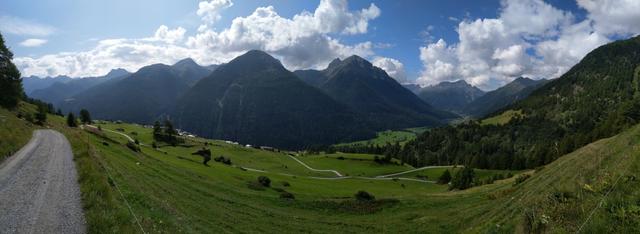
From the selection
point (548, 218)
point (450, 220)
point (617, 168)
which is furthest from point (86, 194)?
point (450, 220)

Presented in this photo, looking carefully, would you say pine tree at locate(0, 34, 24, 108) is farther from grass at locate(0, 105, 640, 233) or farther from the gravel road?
the gravel road

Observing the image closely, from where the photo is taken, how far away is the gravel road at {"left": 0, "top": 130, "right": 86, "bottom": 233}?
15573mm

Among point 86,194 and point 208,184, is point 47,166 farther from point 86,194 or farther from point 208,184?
point 208,184

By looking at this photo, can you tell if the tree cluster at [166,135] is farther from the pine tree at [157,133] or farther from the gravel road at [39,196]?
the gravel road at [39,196]

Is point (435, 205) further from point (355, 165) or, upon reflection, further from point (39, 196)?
point (355, 165)

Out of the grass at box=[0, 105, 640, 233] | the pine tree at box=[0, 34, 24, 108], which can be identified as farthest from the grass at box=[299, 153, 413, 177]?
the pine tree at box=[0, 34, 24, 108]

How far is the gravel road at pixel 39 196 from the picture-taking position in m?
15.6

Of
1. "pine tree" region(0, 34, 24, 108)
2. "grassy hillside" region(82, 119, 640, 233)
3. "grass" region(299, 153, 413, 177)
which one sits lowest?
"grass" region(299, 153, 413, 177)

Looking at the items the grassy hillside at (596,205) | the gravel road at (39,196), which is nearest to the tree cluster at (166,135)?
the gravel road at (39,196)

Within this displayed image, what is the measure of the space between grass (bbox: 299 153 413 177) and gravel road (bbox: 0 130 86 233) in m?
115

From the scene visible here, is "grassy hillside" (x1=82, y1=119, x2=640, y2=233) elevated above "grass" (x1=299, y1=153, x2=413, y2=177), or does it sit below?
above

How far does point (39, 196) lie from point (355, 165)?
144 meters

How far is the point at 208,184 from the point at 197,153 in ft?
222

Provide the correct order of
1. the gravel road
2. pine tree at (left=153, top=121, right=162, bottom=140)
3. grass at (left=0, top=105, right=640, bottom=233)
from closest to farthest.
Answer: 1. grass at (left=0, top=105, right=640, bottom=233)
2. the gravel road
3. pine tree at (left=153, top=121, right=162, bottom=140)
